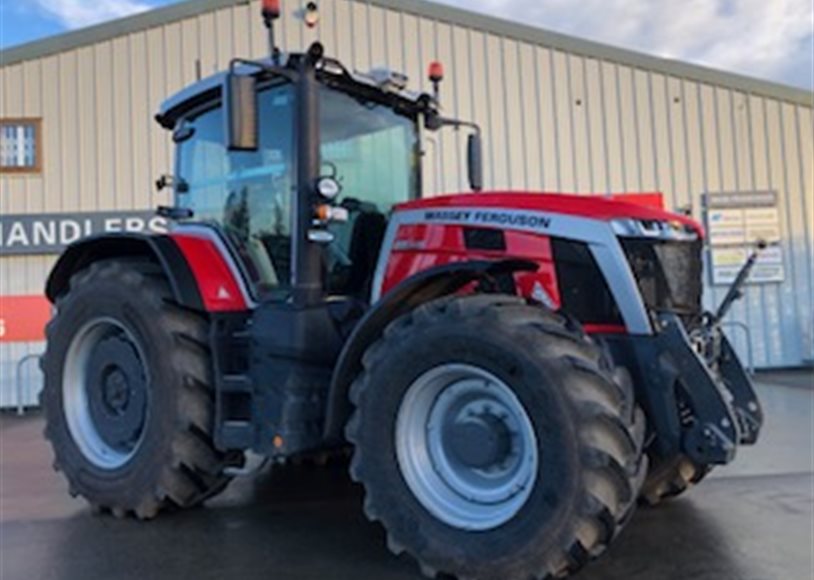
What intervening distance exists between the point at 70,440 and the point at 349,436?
2272 millimetres

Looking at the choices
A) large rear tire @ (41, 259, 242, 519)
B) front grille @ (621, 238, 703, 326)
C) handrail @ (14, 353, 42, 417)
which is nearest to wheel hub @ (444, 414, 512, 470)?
front grille @ (621, 238, 703, 326)

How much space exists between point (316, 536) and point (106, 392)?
5.72ft

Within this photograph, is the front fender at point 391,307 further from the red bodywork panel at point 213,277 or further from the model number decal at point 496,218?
the red bodywork panel at point 213,277

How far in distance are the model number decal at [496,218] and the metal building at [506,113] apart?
24.8 feet

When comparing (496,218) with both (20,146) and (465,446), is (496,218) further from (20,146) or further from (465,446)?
(20,146)

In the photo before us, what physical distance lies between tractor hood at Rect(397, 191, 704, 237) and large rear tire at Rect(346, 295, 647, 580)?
588mm

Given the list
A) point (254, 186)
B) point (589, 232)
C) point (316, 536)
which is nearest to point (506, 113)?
point (254, 186)

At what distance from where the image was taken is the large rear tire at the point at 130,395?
14.6ft

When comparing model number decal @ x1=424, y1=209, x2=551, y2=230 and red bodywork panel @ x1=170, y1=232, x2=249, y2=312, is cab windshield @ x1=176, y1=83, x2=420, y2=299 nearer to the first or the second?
red bodywork panel @ x1=170, y1=232, x2=249, y2=312

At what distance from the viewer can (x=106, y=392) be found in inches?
197

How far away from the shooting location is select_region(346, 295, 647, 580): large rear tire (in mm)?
3127

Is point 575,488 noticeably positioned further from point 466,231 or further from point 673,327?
point 466,231

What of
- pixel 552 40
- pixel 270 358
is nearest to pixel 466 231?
pixel 270 358

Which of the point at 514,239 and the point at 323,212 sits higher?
the point at 323,212
